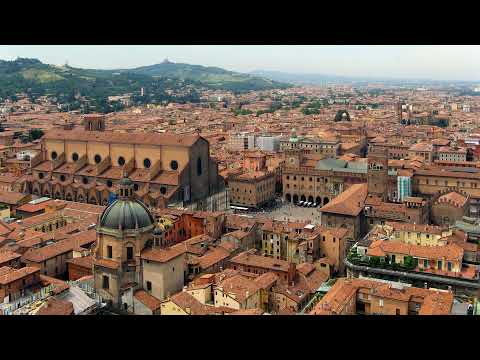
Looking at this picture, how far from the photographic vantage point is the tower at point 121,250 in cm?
2034

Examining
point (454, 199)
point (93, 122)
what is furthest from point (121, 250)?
point (93, 122)

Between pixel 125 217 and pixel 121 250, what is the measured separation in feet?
3.96

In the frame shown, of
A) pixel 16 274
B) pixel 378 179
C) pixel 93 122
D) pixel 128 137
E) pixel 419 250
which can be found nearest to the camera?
pixel 16 274

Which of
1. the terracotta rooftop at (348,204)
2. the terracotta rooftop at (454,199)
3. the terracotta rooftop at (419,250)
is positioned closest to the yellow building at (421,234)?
the terracotta rooftop at (419,250)

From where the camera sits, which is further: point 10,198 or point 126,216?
point 10,198

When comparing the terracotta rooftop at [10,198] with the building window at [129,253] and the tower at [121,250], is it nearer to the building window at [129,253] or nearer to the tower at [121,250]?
the tower at [121,250]

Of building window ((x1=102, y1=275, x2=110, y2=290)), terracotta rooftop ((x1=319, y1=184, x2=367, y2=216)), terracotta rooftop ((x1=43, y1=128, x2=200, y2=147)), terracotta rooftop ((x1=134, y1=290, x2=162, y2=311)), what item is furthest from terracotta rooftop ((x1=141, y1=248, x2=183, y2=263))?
terracotta rooftop ((x1=43, y1=128, x2=200, y2=147))

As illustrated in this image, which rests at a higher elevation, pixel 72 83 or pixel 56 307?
pixel 72 83

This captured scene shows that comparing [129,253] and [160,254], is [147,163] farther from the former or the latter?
[160,254]

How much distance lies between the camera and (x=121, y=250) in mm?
20672

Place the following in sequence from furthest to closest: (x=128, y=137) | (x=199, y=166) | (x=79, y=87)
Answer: (x=79, y=87) → (x=128, y=137) → (x=199, y=166)
